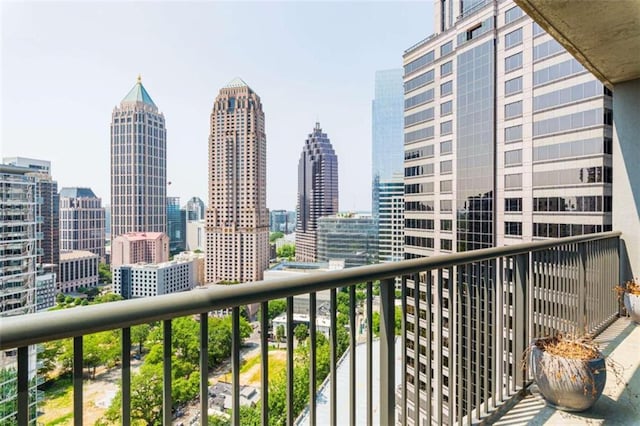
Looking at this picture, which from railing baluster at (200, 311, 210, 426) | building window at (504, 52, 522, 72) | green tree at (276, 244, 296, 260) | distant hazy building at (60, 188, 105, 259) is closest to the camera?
railing baluster at (200, 311, 210, 426)

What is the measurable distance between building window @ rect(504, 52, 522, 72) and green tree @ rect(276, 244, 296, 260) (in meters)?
28.9

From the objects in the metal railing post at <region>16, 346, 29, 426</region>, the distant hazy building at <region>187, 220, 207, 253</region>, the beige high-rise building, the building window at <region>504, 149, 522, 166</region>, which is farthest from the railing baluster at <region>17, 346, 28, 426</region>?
the distant hazy building at <region>187, 220, 207, 253</region>

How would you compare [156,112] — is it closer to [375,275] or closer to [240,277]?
[240,277]

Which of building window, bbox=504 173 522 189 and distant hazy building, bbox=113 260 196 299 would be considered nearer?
building window, bbox=504 173 522 189

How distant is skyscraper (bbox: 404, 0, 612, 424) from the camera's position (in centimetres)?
1598

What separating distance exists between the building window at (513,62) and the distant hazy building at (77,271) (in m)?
25.1

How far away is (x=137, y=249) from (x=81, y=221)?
421 centimetres

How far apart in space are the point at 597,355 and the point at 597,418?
0.32m

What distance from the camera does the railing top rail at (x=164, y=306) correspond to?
0.60 meters

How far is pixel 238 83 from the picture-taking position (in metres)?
42.5

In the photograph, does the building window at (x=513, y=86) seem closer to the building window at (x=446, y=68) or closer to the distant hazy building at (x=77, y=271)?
the building window at (x=446, y=68)

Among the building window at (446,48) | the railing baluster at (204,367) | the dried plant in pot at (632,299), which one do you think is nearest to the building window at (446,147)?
the building window at (446,48)

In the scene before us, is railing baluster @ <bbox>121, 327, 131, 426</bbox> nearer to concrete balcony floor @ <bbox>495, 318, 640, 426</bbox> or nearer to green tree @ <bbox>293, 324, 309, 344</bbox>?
green tree @ <bbox>293, 324, 309, 344</bbox>

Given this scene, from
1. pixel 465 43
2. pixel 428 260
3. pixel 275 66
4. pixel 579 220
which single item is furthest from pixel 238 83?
pixel 428 260
